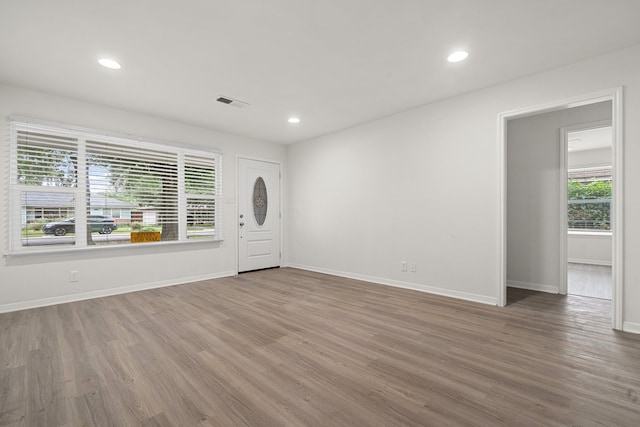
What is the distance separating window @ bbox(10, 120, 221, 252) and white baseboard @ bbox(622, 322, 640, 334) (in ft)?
17.6

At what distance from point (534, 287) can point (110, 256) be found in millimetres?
6144

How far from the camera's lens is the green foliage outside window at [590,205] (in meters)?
6.27

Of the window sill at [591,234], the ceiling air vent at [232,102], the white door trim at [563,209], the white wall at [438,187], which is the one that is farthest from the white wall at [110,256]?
the window sill at [591,234]

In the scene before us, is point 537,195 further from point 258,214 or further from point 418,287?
point 258,214

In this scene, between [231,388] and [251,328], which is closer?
[231,388]

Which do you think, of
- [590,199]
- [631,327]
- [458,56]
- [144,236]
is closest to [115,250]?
[144,236]

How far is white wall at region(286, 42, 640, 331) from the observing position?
2.72 m

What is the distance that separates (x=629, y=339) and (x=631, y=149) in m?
1.72

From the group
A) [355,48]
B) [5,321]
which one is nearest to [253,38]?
[355,48]

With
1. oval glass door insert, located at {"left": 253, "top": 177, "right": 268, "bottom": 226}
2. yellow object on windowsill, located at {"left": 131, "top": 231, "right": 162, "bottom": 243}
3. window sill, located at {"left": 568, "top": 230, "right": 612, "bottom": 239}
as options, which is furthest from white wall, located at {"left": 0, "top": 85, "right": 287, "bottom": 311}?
window sill, located at {"left": 568, "top": 230, "right": 612, "bottom": 239}

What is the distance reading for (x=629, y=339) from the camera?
8.10 feet

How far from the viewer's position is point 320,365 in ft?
6.90

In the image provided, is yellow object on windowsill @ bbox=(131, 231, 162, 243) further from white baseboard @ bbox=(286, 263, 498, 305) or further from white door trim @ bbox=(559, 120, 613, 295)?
white door trim @ bbox=(559, 120, 613, 295)

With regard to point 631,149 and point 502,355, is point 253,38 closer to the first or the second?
point 502,355
